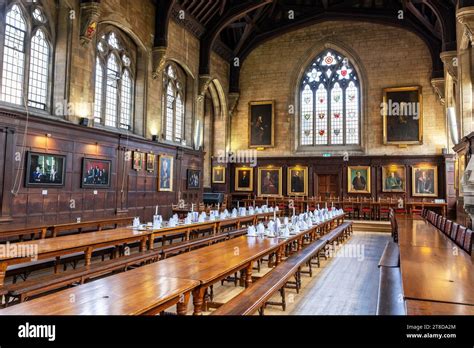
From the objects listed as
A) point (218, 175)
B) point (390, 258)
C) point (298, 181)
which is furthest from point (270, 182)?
point (390, 258)

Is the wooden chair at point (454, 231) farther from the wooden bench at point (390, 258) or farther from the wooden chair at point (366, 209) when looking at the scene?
the wooden chair at point (366, 209)

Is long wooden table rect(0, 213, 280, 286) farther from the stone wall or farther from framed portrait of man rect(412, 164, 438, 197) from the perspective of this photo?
framed portrait of man rect(412, 164, 438, 197)

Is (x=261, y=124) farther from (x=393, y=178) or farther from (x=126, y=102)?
(x=126, y=102)

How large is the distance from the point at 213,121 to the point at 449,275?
59.3 feet

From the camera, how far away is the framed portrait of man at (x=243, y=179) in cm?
1989

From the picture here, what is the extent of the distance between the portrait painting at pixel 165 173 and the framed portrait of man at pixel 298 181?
7102 mm

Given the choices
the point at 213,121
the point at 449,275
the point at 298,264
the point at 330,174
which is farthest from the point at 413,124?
the point at 449,275

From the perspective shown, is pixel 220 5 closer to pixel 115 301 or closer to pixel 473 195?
pixel 473 195

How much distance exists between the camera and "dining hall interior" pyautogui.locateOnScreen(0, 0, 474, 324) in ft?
13.4

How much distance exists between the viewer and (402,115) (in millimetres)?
17641

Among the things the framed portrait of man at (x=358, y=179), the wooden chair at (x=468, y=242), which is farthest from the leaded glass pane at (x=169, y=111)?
the wooden chair at (x=468, y=242)

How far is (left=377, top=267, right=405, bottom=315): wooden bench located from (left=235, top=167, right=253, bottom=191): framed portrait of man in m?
15.1

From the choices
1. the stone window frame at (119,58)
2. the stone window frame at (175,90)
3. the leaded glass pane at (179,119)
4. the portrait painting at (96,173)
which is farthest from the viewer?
the leaded glass pane at (179,119)

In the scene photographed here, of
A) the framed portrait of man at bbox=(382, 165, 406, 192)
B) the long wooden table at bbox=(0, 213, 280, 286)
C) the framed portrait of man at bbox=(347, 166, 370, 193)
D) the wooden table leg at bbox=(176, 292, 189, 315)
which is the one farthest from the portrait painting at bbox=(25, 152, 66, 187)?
the framed portrait of man at bbox=(382, 165, 406, 192)
